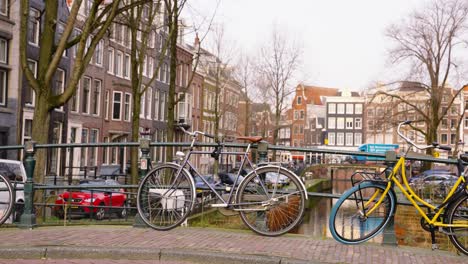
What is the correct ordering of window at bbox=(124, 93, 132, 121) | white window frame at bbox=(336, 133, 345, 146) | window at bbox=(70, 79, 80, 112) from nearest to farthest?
1. window at bbox=(70, 79, 80, 112)
2. window at bbox=(124, 93, 132, 121)
3. white window frame at bbox=(336, 133, 345, 146)

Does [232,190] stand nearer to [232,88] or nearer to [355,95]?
[232,88]

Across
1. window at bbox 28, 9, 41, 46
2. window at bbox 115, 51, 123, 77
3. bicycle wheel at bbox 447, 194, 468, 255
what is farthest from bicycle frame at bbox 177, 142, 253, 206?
window at bbox 115, 51, 123, 77

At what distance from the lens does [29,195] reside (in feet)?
22.4

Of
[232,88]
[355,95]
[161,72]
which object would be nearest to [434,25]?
[232,88]

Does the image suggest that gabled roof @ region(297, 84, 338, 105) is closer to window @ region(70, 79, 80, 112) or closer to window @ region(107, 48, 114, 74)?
window @ region(107, 48, 114, 74)

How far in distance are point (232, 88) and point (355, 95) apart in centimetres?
5719

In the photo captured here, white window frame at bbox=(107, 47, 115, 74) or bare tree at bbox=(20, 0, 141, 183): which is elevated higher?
white window frame at bbox=(107, 47, 115, 74)

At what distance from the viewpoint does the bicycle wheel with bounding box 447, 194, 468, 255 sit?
17.9 feet

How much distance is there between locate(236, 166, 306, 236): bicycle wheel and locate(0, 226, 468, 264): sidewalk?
0.52 feet

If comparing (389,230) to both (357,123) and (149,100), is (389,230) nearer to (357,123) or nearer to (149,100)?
(149,100)

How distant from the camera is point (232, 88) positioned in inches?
1827

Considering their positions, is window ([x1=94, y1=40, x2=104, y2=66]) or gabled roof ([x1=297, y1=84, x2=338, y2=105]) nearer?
window ([x1=94, y1=40, x2=104, y2=66])

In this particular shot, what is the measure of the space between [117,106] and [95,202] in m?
24.2

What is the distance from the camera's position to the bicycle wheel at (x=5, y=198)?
6.67m
